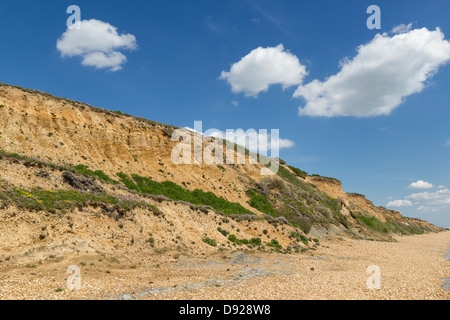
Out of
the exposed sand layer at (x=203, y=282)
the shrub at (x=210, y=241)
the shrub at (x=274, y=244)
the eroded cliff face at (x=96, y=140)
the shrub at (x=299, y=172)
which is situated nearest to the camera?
the exposed sand layer at (x=203, y=282)

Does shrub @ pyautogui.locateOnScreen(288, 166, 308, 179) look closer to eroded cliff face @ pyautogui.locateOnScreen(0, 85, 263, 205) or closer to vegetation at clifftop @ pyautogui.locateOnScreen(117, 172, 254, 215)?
eroded cliff face @ pyautogui.locateOnScreen(0, 85, 263, 205)

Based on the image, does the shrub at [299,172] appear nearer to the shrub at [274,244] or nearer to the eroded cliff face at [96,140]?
the eroded cliff face at [96,140]

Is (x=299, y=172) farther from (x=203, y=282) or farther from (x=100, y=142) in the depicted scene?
(x=203, y=282)

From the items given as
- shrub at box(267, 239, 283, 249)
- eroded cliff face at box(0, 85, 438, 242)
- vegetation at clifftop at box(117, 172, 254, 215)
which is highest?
eroded cliff face at box(0, 85, 438, 242)

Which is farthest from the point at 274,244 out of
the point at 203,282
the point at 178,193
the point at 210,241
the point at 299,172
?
the point at 299,172

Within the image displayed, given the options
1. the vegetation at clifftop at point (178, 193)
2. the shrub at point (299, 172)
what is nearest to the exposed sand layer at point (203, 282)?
the vegetation at clifftop at point (178, 193)

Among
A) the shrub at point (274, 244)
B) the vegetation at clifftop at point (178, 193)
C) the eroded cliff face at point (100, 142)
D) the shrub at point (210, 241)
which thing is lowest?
the shrub at point (274, 244)

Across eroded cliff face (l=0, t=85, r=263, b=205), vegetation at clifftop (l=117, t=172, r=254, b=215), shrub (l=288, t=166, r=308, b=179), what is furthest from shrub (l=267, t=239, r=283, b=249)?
shrub (l=288, t=166, r=308, b=179)

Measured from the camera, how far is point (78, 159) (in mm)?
28594

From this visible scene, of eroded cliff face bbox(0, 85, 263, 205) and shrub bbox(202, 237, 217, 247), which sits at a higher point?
eroded cliff face bbox(0, 85, 263, 205)

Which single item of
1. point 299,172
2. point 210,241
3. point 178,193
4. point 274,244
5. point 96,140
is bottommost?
point 274,244

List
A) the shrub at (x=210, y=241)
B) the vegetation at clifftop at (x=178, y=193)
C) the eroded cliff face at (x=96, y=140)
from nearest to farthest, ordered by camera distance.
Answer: the shrub at (x=210, y=241) → the eroded cliff face at (x=96, y=140) → the vegetation at clifftop at (x=178, y=193)
